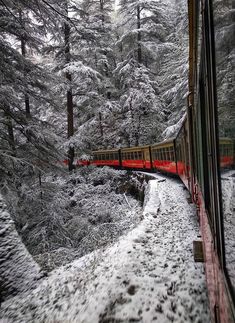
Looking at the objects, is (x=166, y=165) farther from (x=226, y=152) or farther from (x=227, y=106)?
(x=227, y=106)

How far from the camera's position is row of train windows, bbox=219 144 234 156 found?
901 millimetres

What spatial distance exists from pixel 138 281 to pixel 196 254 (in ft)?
2.82

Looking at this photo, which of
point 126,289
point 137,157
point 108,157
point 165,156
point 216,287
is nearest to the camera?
point 216,287

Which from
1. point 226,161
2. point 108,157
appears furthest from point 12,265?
point 108,157

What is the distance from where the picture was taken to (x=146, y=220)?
6109 mm

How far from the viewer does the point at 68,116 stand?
16578mm

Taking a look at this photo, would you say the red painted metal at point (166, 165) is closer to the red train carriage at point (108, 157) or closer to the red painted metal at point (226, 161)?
the red train carriage at point (108, 157)

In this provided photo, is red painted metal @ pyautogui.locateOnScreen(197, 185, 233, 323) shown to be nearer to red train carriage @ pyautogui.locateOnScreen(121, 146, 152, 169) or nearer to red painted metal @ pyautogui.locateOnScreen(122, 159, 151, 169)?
red train carriage @ pyautogui.locateOnScreen(121, 146, 152, 169)

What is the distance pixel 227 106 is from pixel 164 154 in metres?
13.0

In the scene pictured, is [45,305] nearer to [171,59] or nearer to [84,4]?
[171,59]

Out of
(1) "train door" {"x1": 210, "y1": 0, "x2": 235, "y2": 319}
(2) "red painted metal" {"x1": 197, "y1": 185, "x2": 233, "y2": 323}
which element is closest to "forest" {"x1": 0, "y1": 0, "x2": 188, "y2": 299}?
(2) "red painted metal" {"x1": 197, "y1": 185, "x2": 233, "y2": 323}

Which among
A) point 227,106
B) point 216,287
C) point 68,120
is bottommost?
point 216,287

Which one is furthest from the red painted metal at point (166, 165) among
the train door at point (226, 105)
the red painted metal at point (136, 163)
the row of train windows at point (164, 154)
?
the train door at point (226, 105)

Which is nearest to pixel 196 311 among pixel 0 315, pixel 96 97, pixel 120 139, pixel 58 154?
pixel 0 315
